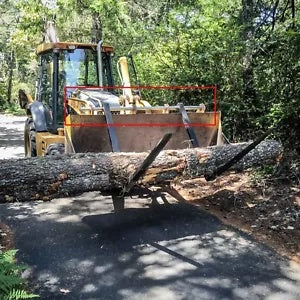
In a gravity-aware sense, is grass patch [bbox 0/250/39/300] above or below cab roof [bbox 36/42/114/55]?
below

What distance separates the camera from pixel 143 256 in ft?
13.7

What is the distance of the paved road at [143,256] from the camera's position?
138 inches

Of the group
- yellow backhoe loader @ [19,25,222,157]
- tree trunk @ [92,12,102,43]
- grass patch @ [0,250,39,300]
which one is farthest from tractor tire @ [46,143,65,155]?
tree trunk @ [92,12,102,43]

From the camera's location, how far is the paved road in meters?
3.50

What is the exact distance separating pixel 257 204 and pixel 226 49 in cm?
339

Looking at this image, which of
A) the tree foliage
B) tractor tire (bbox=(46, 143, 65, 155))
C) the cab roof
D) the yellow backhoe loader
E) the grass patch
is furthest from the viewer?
the cab roof

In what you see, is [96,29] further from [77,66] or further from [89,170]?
[89,170]

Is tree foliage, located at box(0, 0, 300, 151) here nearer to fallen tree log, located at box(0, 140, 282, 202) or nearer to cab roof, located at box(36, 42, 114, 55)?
fallen tree log, located at box(0, 140, 282, 202)

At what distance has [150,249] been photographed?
14.3ft

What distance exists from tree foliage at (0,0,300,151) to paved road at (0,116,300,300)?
246 centimetres

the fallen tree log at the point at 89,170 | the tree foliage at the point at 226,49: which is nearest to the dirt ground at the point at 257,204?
the fallen tree log at the point at 89,170

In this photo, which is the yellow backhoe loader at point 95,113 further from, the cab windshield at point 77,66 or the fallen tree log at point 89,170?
the fallen tree log at point 89,170

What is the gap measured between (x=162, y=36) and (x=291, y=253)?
24.0ft

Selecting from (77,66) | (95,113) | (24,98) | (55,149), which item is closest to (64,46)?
(77,66)
